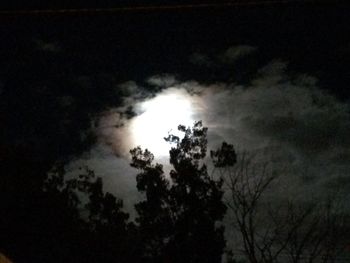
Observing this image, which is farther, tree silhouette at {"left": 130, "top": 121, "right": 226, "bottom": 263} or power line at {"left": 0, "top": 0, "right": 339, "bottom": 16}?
tree silhouette at {"left": 130, "top": 121, "right": 226, "bottom": 263}

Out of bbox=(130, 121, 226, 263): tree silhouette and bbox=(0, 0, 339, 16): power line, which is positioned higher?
bbox=(130, 121, 226, 263): tree silhouette

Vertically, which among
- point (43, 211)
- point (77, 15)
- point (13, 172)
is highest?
point (13, 172)

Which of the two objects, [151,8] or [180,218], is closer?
[151,8]

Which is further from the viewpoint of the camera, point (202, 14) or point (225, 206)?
point (225, 206)

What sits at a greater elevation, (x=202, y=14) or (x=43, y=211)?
(x=43, y=211)

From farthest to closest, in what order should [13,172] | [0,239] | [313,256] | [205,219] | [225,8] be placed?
[205,219] → [313,256] → [13,172] → [0,239] → [225,8]

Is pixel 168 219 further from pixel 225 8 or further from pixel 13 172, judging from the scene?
pixel 225 8

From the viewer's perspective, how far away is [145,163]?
2794cm

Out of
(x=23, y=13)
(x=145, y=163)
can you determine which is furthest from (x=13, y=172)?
(x=23, y=13)

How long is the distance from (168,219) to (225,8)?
26.6 m

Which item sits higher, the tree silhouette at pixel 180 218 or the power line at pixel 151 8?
the tree silhouette at pixel 180 218

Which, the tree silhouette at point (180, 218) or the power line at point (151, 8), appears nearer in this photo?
the power line at point (151, 8)

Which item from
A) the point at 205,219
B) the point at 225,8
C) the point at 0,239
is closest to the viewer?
the point at 225,8

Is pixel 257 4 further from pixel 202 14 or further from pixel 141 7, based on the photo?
pixel 141 7
